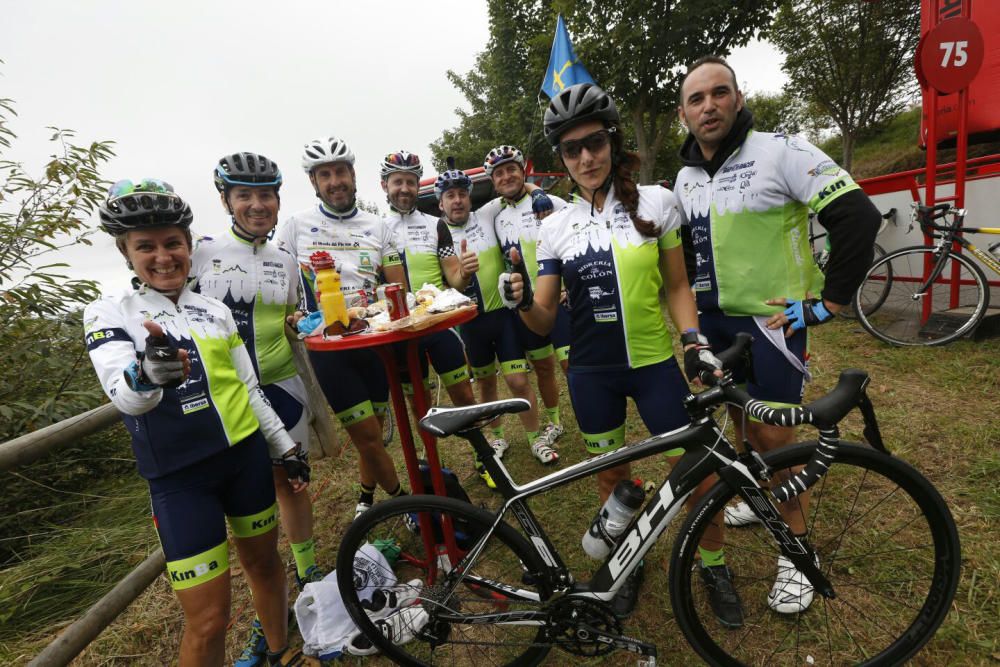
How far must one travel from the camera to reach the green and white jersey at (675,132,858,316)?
2.28m

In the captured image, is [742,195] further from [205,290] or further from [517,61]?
[517,61]

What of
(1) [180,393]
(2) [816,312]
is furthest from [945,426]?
(1) [180,393]

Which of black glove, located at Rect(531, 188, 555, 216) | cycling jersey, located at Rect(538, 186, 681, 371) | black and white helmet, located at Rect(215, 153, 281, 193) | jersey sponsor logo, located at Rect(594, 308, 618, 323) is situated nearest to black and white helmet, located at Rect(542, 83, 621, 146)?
cycling jersey, located at Rect(538, 186, 681, 371)

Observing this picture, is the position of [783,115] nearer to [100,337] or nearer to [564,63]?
[564,63]

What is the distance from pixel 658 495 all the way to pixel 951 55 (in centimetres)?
655

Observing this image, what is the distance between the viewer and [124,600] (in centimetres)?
278

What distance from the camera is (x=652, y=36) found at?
1131 centimetres

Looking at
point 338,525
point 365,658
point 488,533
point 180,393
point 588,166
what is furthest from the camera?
point 338,525

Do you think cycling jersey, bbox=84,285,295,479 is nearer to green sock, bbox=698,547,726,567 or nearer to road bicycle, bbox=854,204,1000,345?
green sock, bbox=698,547,726,567

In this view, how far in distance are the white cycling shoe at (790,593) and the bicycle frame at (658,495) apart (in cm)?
49

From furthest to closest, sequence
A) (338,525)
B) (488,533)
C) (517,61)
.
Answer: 1. (517,61)
2. (338,525)
3. (488,533)

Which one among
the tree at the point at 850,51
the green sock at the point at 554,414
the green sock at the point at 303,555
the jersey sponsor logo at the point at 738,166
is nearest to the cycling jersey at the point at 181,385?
the green sock at the point at 303,555

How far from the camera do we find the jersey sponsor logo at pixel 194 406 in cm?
197

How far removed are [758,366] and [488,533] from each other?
5.65 ft
